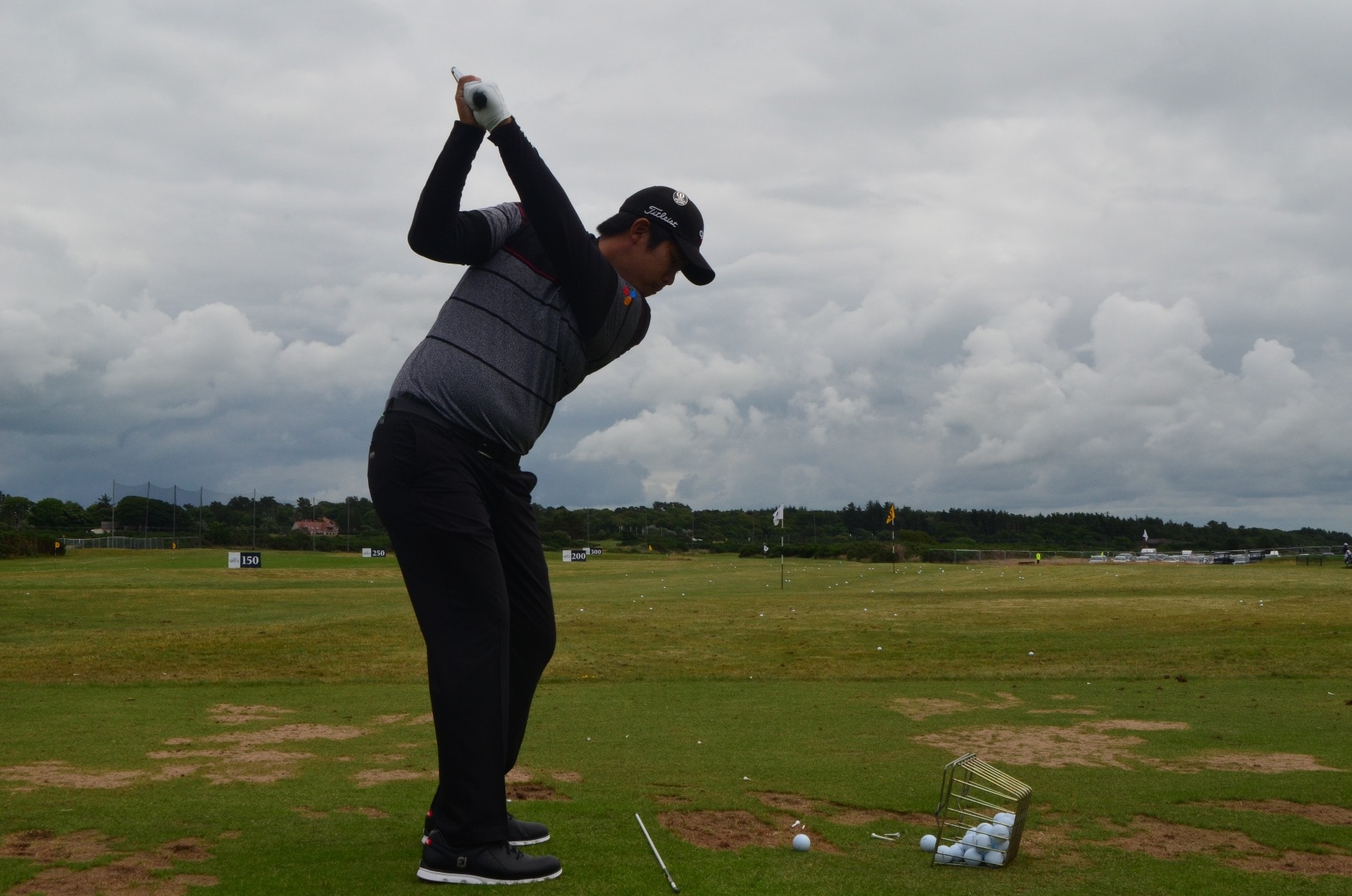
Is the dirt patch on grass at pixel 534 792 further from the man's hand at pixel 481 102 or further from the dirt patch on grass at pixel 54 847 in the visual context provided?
the man's hand at pixel 481 102

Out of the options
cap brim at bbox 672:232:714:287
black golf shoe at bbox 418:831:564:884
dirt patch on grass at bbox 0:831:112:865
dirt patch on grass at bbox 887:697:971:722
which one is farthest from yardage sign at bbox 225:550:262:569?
cap brim at bbox 672:232:714:287

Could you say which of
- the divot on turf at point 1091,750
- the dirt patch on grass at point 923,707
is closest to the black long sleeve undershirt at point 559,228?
the divot on turf at point 1091,750

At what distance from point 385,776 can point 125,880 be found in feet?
9.43

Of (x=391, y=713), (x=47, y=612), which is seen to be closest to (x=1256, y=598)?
(x=391, y=713)

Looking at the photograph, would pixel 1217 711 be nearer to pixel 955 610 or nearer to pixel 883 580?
pixel 955 610

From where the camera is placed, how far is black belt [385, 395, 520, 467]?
420 centimetres

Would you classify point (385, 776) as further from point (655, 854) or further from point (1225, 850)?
point (1225, 850)

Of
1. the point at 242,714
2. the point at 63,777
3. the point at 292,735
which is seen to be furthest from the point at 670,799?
the point at 242,714

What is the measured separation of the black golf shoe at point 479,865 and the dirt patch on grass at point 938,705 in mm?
7102

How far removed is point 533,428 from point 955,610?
27.5 m

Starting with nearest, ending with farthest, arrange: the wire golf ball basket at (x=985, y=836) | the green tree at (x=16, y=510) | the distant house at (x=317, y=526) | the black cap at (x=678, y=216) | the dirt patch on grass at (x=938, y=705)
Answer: the black cap at (x=678, y=216)
the wire golf ball basket at (x=985, y=836)
the dirt patch on grass at (x=938, y=705)
the green tree at (x=16, y=510)
the distant house at (x=317, y=526)

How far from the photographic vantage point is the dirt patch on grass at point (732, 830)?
528 cm

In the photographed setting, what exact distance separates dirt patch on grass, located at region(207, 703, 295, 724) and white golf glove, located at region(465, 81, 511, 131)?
296 inches

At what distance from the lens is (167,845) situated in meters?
4.79
